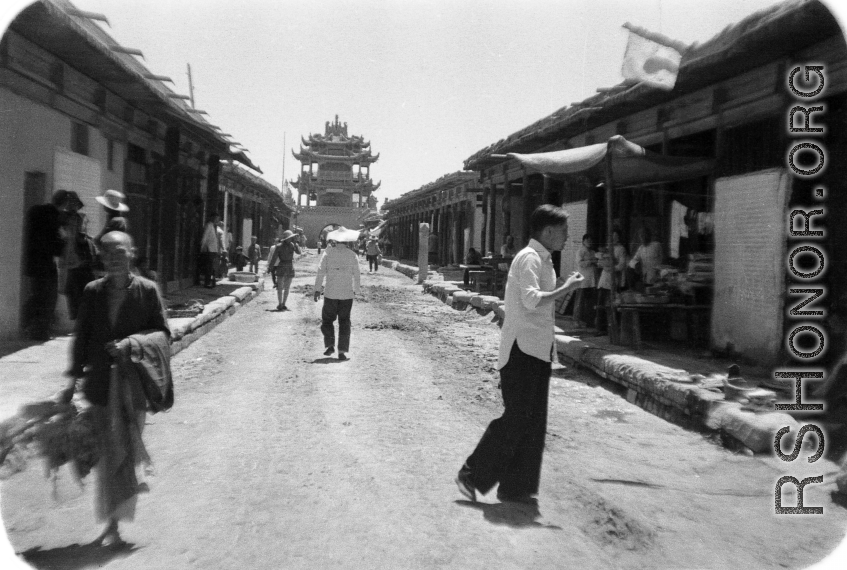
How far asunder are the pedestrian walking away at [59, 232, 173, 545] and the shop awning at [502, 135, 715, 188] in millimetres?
6779

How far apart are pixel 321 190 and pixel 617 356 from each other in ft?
192

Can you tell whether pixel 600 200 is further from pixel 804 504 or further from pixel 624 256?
pixel 804 504

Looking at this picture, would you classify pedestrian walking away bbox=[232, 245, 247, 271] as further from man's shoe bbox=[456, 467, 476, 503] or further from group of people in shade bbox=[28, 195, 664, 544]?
man's shoe bbox=[456, 467, 476, 503]

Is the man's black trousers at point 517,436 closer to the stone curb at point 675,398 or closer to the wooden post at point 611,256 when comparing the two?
the stone curb at point 675,398

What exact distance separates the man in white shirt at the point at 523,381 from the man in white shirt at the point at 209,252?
15.7 m

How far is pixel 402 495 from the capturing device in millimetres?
4527

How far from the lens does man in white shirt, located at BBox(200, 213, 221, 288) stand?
62.5ft

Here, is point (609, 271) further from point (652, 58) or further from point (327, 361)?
point (327, 361)

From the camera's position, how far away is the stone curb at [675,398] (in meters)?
5.76

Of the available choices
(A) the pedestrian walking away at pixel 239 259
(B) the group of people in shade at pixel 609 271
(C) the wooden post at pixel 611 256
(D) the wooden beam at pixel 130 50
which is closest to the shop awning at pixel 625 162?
(C) the wooden post at pixel 611 256

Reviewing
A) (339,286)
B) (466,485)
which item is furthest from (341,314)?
(466,485)

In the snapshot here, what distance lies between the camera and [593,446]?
604 cm

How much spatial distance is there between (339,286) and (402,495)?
5732 millimetres

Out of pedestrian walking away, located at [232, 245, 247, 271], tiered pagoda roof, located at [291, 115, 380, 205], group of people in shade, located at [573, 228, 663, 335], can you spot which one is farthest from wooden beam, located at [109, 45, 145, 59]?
tiered pagoda roof, located at [291, 115, 380, 205]
